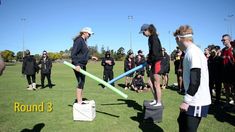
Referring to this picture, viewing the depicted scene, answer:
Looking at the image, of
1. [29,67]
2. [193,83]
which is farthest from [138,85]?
[193,83]

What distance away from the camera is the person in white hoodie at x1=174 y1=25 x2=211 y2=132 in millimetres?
3441

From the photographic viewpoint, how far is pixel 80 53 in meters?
7.53

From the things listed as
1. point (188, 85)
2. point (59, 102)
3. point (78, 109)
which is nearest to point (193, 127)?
point (188, 85)

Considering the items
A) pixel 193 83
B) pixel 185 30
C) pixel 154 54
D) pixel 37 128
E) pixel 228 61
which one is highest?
pixel 185 30

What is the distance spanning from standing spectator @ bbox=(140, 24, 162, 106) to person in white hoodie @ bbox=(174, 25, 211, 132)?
3.15 metres

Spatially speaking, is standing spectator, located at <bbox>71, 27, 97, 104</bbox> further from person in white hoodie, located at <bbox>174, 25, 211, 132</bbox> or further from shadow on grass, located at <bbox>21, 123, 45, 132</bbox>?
person in white hoodie, located at <bbox>174, 25, 211, 132</bbox>

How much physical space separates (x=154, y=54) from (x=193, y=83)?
348 cm

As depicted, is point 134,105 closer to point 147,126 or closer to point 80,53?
point 147,126

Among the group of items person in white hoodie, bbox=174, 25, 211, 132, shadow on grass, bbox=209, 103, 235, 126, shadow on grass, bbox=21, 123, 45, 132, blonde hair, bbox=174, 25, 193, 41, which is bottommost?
shadow on grass, bbox=21, 123, 45, 132

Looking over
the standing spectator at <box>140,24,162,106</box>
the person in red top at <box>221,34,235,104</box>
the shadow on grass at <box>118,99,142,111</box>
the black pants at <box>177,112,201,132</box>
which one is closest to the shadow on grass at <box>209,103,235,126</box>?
the person in red top at <box>221,34,235,104</box>

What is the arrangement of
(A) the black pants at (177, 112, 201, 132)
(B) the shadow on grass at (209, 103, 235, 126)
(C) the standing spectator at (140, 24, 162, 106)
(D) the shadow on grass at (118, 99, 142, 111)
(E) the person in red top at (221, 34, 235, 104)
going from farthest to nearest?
1. (D) the shadow on grass at (118, 99, 142, 111)
2. (E) the person in red top at (221, 34, 235, 104)
3. (B) the shadow on grass at (209, 103, 235, 126)
4. (C) the standing spectator at (140, 24, 162, 106)
5. (A) the black pants at (177, 112, 201, 132)

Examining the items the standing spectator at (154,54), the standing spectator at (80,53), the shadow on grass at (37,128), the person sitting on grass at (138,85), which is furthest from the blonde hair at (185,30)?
the person sitting on grass at (138,85)

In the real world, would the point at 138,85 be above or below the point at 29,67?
below

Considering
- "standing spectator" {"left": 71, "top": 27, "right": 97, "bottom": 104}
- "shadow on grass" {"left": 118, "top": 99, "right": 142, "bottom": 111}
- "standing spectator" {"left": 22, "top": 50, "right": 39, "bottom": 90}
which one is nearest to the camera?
"standing spectator" {"left": 71, "top": 27, "right": 97, "bottom": 104}
